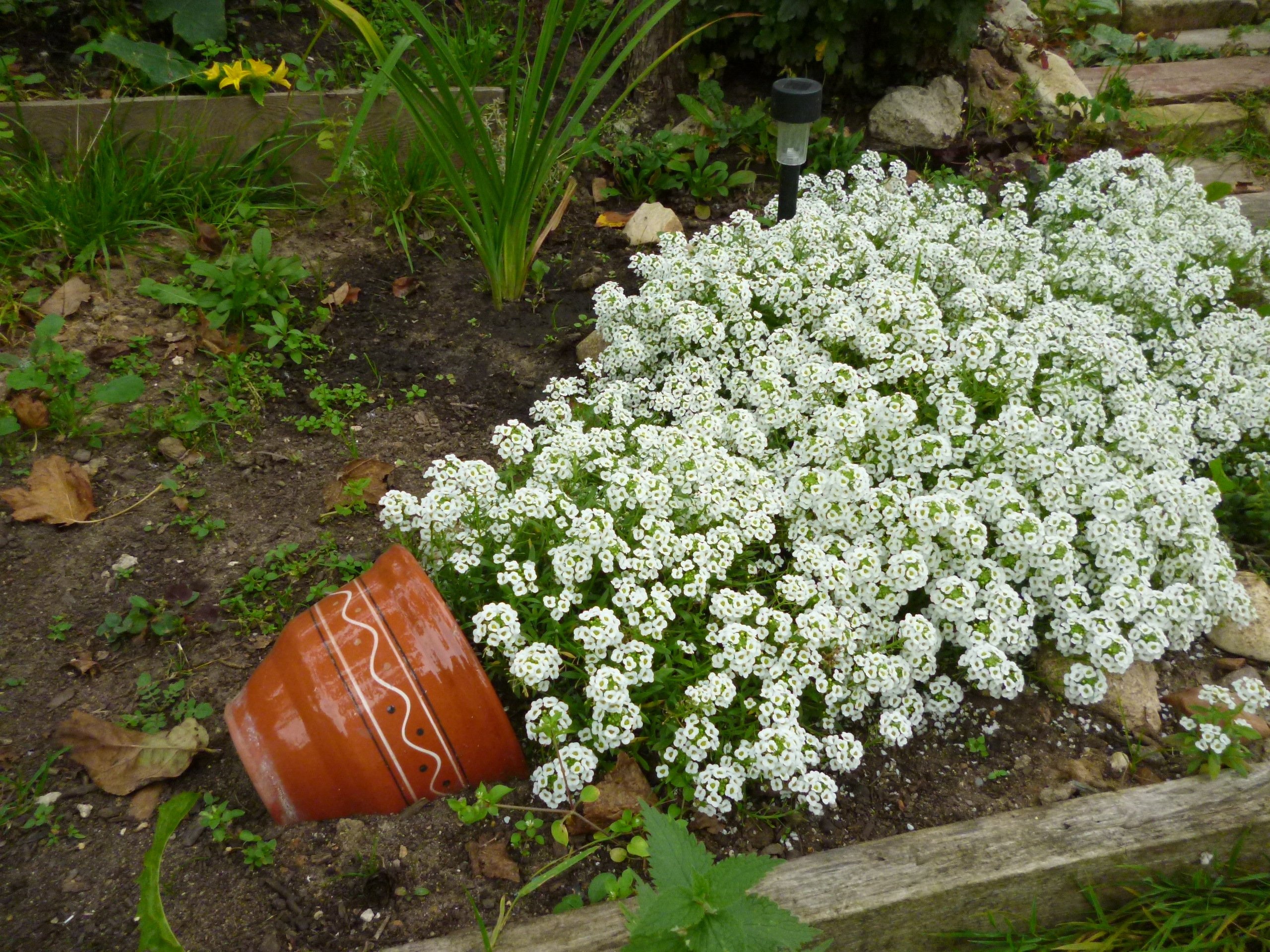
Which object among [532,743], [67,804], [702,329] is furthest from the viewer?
[702,329]

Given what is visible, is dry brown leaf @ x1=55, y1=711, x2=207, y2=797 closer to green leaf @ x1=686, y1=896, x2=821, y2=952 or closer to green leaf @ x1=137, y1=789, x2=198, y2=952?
green leaf @ x1=137, y1=789, x2=198, y2=952

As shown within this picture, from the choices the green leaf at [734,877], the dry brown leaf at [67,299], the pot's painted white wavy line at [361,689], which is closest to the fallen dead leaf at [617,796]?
the pot's painted white wavy line at [361,689]

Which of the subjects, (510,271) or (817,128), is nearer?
(510,271)

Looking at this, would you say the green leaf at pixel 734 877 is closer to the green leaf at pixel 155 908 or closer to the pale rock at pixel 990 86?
the green leaf at pixel 155 908

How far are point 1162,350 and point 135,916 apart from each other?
3.46 metres

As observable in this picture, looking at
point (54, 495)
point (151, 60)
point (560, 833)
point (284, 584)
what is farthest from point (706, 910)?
point (151, 60)

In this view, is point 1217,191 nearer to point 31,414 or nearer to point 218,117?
point 218,117

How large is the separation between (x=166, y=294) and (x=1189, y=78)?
6136 millimetres

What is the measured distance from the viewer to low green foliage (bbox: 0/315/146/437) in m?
3.01

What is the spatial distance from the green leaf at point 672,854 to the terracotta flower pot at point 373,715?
57cm

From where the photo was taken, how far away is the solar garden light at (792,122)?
131 inches

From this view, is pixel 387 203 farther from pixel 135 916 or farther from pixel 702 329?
pixel 135 916

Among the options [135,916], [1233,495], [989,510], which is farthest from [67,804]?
[1233,495]

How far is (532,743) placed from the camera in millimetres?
2305
